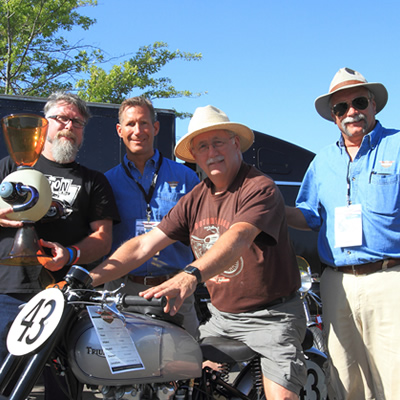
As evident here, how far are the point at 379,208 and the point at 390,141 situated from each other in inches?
16.9

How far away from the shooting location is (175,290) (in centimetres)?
191

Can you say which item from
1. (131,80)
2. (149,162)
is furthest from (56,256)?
(131,80)

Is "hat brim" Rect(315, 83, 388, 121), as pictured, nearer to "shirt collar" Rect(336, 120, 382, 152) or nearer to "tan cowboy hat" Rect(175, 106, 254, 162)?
"shirt collar" Rect(336, 120, 382, 152)

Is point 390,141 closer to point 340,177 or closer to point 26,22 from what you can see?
point 340,177

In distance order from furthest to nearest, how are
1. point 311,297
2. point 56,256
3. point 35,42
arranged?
point 35,42
point 311,297
point 56,256

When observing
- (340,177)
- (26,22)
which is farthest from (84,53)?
(340,177)

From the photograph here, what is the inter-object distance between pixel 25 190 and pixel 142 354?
811 mm

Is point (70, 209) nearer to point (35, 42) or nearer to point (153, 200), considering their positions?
point (153, 200)

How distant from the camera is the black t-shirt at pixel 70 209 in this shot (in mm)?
2424

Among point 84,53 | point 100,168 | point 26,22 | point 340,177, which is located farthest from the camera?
point 84,53

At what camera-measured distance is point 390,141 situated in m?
2.90

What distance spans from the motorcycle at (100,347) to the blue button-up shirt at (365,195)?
122cm

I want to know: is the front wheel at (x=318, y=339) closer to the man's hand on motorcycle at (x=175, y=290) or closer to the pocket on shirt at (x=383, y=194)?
the pocket on shirt at (x=383, y=194)

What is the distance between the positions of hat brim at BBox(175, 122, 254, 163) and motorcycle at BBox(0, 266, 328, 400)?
40.1 inches
